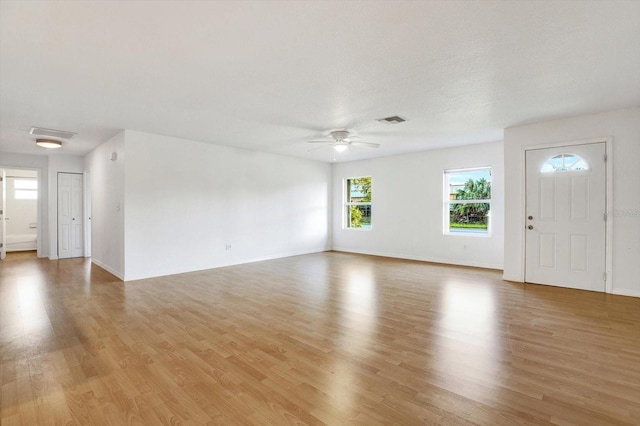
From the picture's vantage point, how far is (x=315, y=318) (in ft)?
11.0

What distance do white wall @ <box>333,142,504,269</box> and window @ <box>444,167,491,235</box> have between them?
0.46 ft

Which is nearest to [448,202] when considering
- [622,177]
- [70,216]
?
[622,177]

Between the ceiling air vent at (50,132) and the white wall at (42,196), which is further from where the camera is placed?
the white wall at (42,196)

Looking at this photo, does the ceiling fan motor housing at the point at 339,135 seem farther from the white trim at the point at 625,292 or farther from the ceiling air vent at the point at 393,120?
the white trim at the point at 625,292

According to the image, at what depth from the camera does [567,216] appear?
4609mm

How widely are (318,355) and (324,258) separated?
5017mm

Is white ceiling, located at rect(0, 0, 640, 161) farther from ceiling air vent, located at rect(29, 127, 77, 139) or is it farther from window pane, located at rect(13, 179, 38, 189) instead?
window pane, located at rect(13, 179, 38, 189)

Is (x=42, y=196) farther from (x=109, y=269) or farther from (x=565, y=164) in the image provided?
(x=565, y=164)

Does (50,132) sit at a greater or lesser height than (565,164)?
greater

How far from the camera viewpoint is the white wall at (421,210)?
241 inches

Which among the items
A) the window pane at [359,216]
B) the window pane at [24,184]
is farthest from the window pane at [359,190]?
the window pane at [24,184]

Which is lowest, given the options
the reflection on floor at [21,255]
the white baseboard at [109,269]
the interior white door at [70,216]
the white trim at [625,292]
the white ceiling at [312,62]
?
the reflection on floor at [21,255]

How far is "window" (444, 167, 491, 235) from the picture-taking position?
6.31 metres

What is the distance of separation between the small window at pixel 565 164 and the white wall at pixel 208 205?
210 inches
